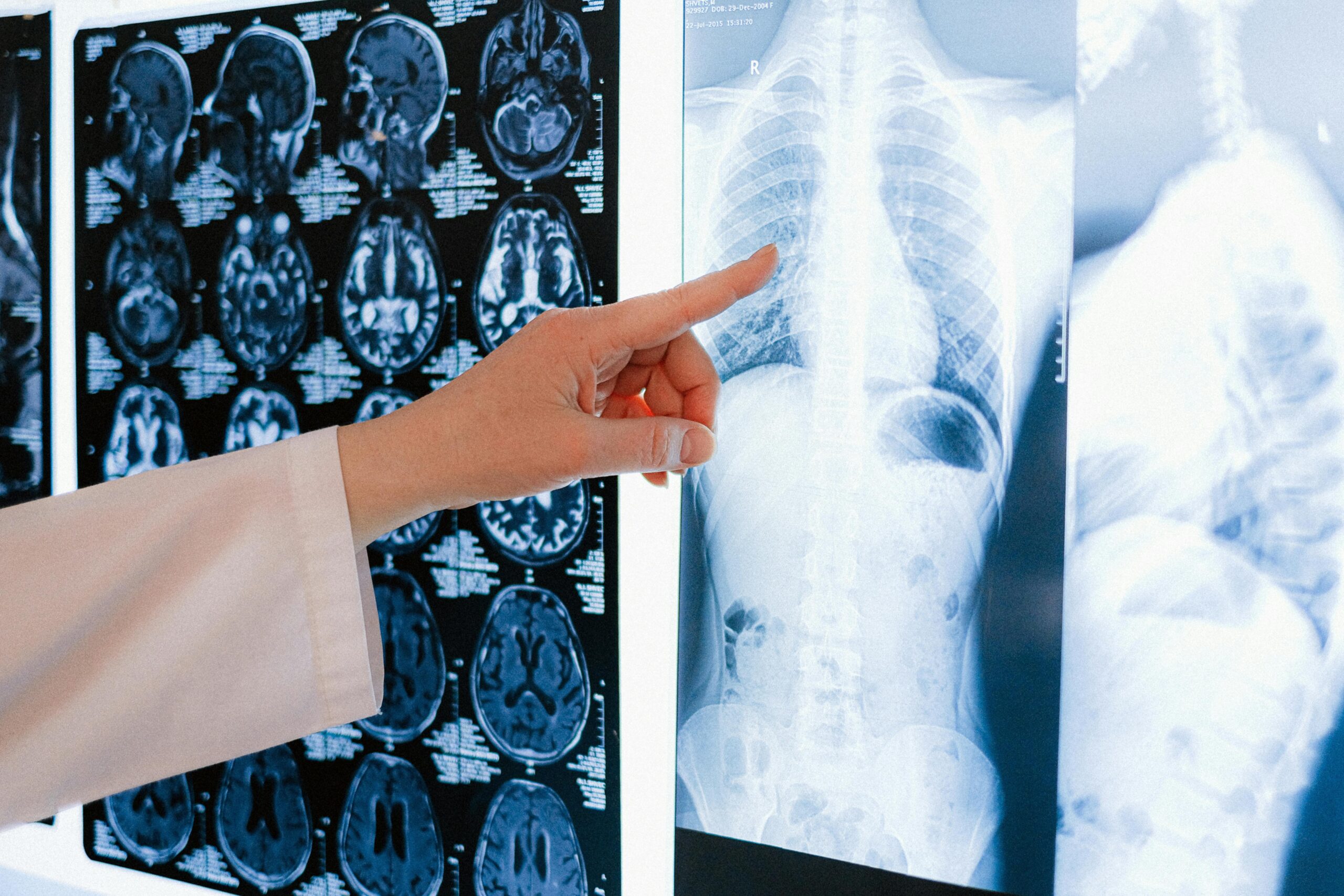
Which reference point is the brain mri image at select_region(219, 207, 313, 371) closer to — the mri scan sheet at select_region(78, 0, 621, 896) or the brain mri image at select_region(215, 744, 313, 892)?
the mri scan sheet at select_region(78, 0, 621, 896)

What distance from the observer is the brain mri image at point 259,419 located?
1.09 meters

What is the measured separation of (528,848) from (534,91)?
0.83 meters

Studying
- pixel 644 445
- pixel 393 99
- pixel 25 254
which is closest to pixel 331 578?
pixel 644 445

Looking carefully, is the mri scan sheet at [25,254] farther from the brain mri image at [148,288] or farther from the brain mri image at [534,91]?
the brain mri image at [534,91]

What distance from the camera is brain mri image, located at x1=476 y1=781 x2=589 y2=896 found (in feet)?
3.24

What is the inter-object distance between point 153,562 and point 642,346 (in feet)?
1.31

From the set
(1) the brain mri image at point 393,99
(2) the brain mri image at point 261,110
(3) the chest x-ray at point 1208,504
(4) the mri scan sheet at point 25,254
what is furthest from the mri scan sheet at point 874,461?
(4) the mri scan sheet at point 25,254

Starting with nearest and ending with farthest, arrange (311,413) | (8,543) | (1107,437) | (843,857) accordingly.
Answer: (8,543)
(1107,437)
(843,857)
(311,413)

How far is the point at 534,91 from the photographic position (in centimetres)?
95

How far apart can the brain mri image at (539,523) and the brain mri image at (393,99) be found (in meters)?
0.38

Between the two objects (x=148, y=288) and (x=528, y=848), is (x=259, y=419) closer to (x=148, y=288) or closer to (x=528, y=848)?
(x=148, y=288)

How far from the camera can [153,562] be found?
670 millimetres

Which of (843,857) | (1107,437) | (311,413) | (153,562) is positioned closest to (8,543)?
(153,562)

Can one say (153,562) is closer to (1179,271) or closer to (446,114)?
(446,114)
